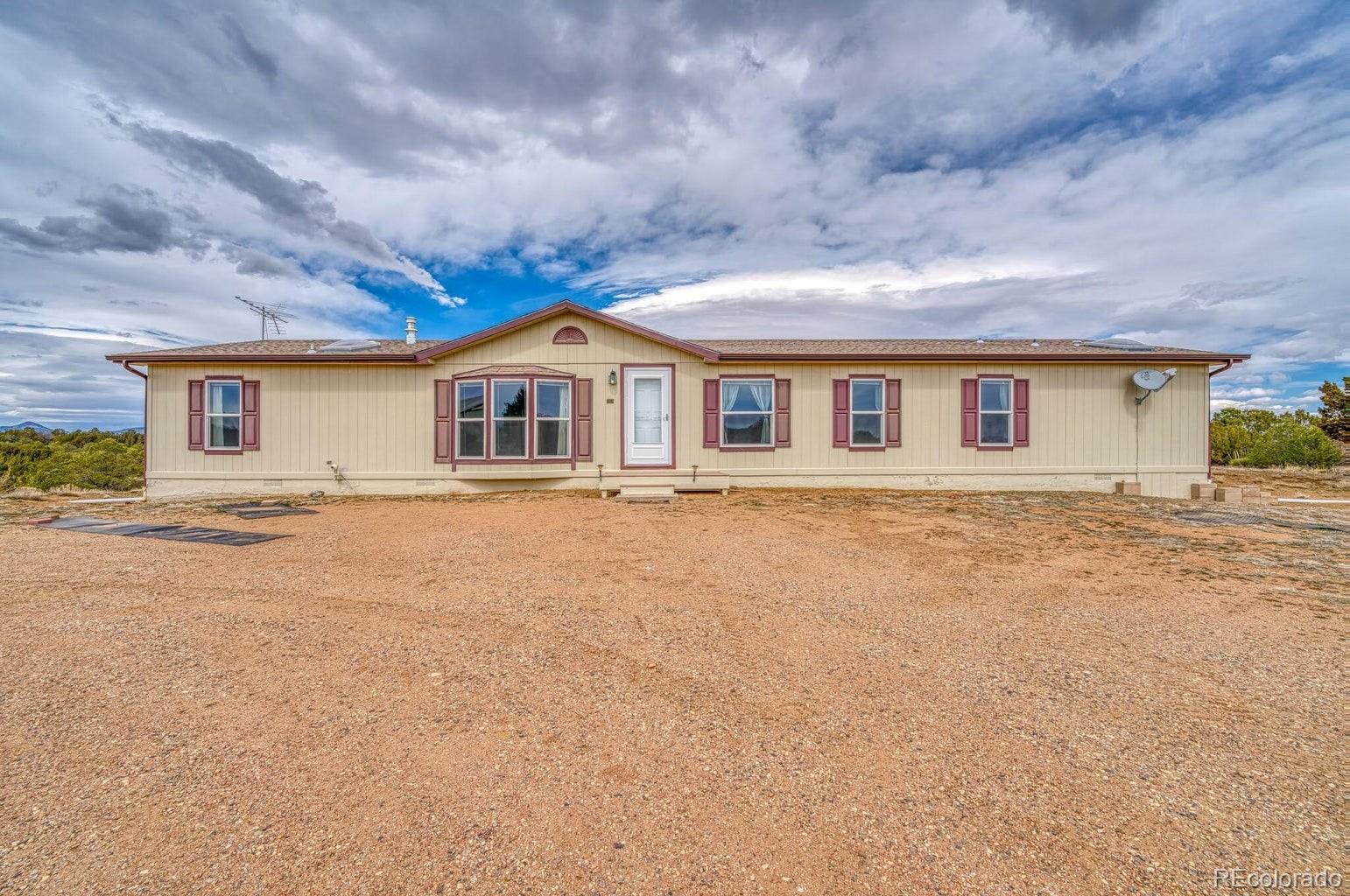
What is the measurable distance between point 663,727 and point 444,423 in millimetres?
9003

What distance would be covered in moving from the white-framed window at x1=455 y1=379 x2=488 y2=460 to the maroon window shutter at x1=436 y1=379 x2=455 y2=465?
14 cm

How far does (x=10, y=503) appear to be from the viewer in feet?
31.2

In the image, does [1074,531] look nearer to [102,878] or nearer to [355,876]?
[355,876]


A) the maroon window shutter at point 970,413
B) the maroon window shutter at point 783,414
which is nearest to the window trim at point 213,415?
the maroon window shutter at point 783,414

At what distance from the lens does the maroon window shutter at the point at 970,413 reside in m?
10.7

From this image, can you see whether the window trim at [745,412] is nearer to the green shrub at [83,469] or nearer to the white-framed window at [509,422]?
the white-framed window at [509,422]

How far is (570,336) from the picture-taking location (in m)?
10.5

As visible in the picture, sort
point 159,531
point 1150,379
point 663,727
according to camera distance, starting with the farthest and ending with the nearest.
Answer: point 1150,379, point 159,531, point 663,727

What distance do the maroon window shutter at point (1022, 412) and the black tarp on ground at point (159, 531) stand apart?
11980 millimetres

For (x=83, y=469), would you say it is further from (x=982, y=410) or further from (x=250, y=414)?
(x=982, y=410)

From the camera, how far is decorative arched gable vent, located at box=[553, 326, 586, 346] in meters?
10.4

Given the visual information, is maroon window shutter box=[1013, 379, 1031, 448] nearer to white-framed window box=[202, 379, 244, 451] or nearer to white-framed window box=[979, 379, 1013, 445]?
white-framed window box=[979, 379, 1013, 445]

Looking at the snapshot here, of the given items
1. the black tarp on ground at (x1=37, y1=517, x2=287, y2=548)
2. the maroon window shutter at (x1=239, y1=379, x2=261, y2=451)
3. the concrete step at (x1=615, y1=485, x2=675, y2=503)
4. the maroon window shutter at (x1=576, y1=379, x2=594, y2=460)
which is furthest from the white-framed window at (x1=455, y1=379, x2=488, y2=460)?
the black tarp on ground at (x1=37, y1=517, x2=287, y2=548)

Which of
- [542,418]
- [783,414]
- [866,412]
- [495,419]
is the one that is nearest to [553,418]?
[542,418]
